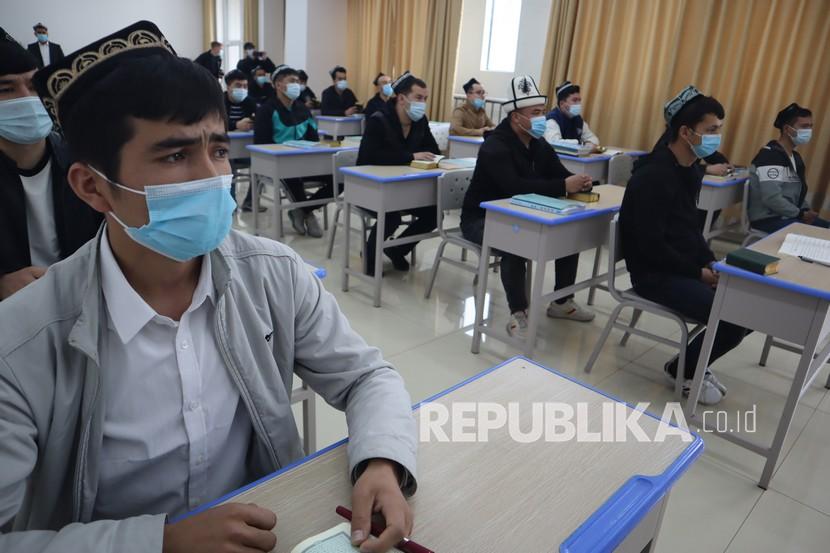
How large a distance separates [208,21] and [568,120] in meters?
9.66

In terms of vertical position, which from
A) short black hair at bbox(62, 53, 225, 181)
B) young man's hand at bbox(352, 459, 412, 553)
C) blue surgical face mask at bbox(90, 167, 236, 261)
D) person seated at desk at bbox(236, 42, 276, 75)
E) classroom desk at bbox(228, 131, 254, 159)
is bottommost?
classroom desk at bbox(228, 131, 254, 159)

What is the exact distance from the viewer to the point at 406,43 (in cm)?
858

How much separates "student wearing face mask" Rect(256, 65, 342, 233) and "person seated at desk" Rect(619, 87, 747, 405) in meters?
3.02

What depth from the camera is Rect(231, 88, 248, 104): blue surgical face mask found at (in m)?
5.90

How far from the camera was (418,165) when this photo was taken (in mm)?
3752

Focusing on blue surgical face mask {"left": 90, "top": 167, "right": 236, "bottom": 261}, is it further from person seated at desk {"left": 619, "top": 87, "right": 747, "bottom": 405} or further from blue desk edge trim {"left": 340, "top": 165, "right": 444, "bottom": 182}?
blue desk edge trim {"left": 340, "top": 165, "right": 444, "bottom": 182}

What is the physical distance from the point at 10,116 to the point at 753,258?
2.42m

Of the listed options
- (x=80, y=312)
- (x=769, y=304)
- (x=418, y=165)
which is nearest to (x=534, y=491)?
(x=80, y=312)

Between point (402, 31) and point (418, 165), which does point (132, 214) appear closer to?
point (418, 165)

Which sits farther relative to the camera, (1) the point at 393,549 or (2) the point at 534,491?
(2) the point at 534,491

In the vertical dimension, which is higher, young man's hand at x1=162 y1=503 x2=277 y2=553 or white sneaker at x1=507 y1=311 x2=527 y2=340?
young man's hand at x1=162 y1=503 x2=277 y2=553

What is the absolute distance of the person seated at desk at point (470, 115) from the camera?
6.36 m

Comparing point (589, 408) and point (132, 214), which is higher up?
point (132, 214)

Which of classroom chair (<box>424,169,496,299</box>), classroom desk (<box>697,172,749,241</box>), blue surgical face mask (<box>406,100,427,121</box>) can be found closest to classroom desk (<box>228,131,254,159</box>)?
blue surgical face mask (<box>406,100,427,121</box>)
